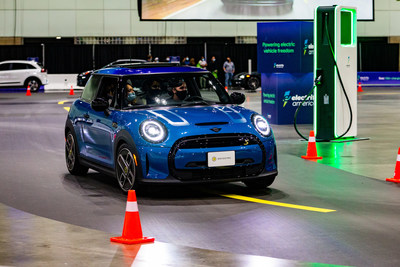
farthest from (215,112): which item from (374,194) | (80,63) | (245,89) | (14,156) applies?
(80,63)

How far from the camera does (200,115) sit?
10.2m

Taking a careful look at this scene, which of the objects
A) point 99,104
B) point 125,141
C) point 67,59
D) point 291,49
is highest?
point 67,59

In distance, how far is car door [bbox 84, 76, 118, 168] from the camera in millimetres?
10750

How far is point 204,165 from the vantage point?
386 inches

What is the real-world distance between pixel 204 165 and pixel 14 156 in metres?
5.76

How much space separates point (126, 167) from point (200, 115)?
1.10m

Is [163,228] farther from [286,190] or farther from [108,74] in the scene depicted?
[108,74]

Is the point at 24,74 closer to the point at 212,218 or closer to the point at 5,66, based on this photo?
the point at 5,66

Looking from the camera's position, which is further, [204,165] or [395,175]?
[395,175]

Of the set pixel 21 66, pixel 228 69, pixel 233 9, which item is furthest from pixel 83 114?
pixel 233 9

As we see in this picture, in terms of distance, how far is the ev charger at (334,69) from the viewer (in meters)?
16.2

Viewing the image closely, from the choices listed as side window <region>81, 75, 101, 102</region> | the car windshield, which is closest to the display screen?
side window <region>81, 75, 101, 102</region>

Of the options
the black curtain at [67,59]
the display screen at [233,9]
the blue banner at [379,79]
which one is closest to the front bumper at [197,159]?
the blue banner at [379,79]

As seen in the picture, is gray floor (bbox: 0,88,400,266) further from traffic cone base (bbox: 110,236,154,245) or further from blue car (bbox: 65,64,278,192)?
blue car (bbox: 65,64,278,192)
